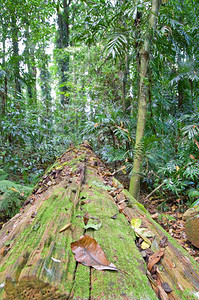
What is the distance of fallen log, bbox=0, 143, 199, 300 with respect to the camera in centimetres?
75

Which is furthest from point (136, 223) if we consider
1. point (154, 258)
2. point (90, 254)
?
point (90, 254)

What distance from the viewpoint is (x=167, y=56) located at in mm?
3357

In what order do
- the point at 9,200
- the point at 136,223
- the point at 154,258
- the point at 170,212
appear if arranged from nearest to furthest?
the point at 154,258
the point at 136,223
the point at 9,200
the point at 170,212

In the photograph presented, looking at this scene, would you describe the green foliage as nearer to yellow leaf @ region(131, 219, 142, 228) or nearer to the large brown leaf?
yellow leaf @ region(131, 219, 142, 228)

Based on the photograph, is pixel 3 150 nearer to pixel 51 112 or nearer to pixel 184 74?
pixel 51 112

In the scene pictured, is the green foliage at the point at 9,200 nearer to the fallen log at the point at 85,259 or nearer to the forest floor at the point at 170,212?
the fallen log at the point at 85,259

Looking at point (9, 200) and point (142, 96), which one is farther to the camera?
point (142, 96)

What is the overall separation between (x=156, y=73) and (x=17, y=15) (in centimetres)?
456

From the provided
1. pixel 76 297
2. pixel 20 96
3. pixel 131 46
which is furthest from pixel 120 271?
pixel 20 96

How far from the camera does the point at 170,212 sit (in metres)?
3.57

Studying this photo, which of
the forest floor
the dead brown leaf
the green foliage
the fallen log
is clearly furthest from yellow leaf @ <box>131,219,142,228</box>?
the green foliage

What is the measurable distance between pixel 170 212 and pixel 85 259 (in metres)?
3.07

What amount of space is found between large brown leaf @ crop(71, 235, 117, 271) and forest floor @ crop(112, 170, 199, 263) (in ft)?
6.29

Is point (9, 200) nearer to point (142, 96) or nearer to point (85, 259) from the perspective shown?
point (85, 259)
